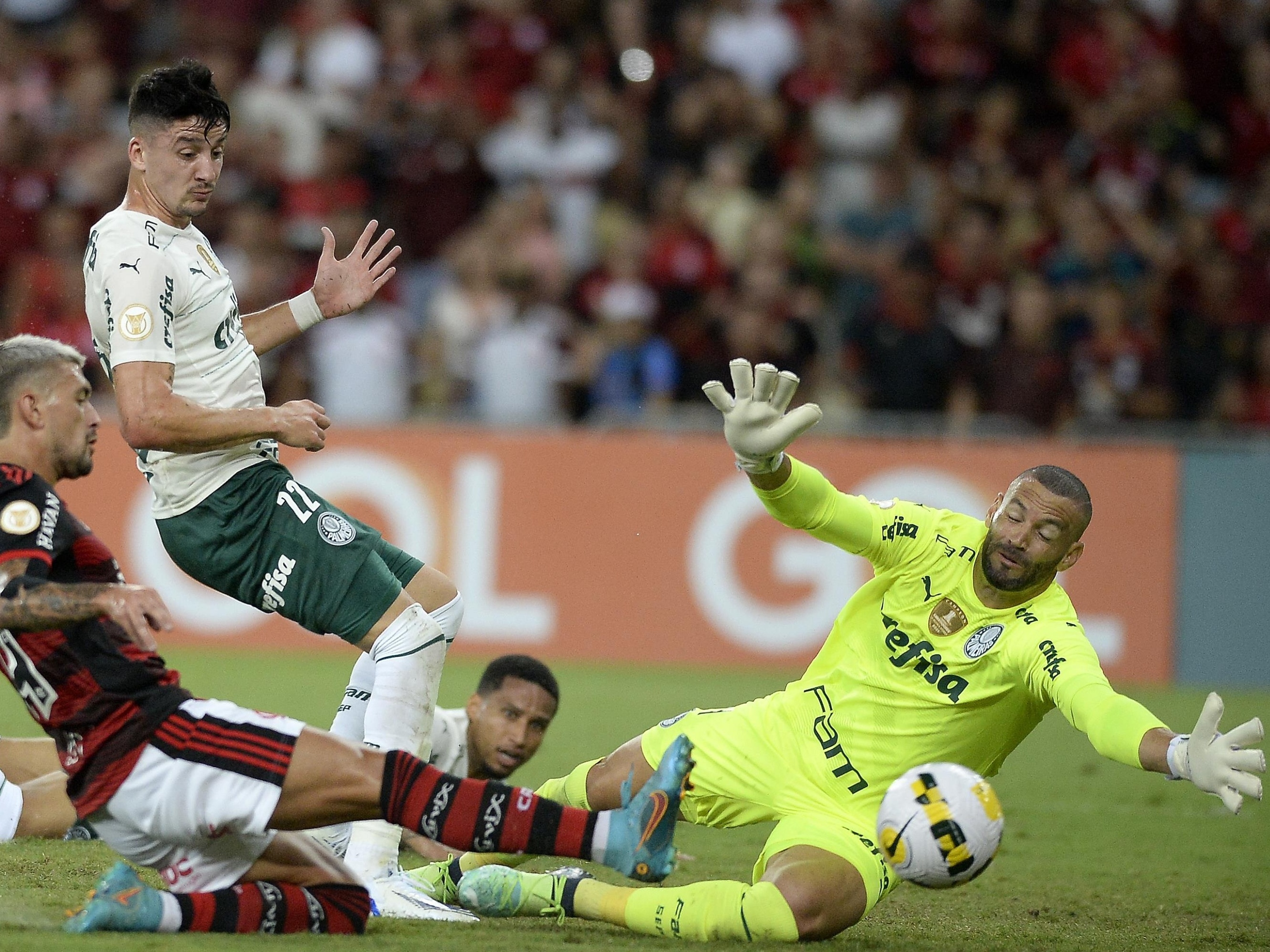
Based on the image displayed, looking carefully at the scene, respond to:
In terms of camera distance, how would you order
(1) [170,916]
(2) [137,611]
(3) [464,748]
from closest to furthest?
(2) [137,611] < (1) [170,916] < (3) [464,748]

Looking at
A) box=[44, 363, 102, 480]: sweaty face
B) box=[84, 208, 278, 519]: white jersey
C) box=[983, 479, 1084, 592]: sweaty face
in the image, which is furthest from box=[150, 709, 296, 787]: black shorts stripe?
box=[983, 479, 1084, 592]: sweaty face

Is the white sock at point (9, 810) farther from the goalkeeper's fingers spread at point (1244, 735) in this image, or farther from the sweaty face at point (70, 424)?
the goalkeeper's fingers spread at point (1244, 735)

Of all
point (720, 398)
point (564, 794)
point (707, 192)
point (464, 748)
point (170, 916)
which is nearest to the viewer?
point (170, 916)

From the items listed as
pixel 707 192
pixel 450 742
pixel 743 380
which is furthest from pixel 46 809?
pixel 707 192

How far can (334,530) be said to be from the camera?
17.2 feet

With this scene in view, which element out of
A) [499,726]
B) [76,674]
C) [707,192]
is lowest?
[499,726]

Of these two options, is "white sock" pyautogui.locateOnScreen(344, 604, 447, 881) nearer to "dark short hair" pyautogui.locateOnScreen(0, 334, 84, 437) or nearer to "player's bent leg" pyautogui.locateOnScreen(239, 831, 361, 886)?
"player's bent leg" pyautogui.locateOnScreen(239, 831, 361, 886)

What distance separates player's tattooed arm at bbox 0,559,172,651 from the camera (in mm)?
4141

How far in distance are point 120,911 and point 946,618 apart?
2.68m

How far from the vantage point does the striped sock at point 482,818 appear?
450cm

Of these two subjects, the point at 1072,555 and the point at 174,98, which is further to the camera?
the point at 1072,555

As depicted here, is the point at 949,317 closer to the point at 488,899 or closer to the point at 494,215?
the point at 494,215

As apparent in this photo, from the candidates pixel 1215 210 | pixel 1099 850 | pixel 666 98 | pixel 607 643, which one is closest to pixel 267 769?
pixel 1099 850

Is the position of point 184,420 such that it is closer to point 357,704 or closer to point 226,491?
point 226,491
